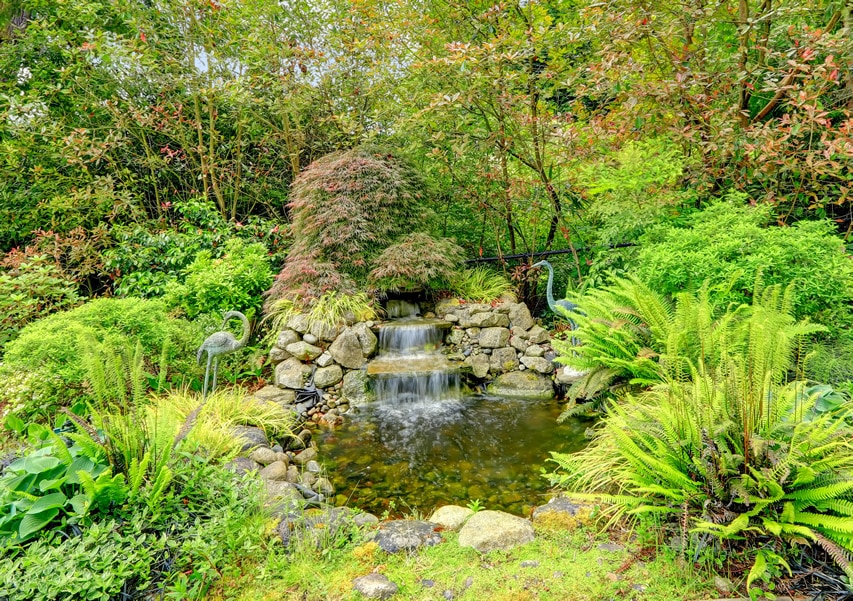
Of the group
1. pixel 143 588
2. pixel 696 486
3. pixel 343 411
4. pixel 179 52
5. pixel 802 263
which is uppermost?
pixel 179 52

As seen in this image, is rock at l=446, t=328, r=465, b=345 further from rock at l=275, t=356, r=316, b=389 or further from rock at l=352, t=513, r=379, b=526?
rock at l=352, t=513, r=379, b=526

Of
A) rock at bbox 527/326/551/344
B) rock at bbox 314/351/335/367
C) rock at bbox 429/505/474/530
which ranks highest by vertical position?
rock at bbox 527/326/551/344

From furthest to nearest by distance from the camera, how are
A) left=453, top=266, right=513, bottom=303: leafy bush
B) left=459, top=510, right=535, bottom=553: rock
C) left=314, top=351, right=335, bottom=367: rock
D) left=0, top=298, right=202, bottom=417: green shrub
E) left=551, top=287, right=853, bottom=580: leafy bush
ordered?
left=453, top=266, right=513, bottom=303: leafy bush < left=314, top=351, right=335, bottom=367: rock < left=0, top=298, right=202, bottom=417: green shrub < left=459, top=510, right=535, bottom=553: rock < left=551, top=287, right=853, bottom=580: leafy bush

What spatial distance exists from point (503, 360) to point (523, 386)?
0.40 metres

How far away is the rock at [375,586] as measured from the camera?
1.61 meters

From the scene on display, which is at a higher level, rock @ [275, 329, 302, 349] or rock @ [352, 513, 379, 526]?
rock @ [275, 329, 302, 349]

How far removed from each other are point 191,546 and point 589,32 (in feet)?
15.9

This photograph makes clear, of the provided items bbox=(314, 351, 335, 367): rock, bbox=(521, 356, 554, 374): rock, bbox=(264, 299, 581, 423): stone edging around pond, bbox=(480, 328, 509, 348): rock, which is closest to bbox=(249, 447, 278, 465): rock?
bbox=(264, 299, 581, 423): stone edging around pond

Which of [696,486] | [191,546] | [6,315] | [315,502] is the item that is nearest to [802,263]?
[696,486]

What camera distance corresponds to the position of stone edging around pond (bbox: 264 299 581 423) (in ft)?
14.5

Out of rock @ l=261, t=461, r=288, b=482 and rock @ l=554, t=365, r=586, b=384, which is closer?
rock @ l=261, t=461, r=288, b=482

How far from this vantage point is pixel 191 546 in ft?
5.33

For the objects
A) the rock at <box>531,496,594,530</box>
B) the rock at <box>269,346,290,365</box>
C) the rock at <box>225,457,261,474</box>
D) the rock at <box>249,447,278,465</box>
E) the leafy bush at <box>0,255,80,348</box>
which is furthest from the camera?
the rock at <box>269,346,290,365</box>

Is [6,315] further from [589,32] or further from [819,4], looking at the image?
[819,4]
